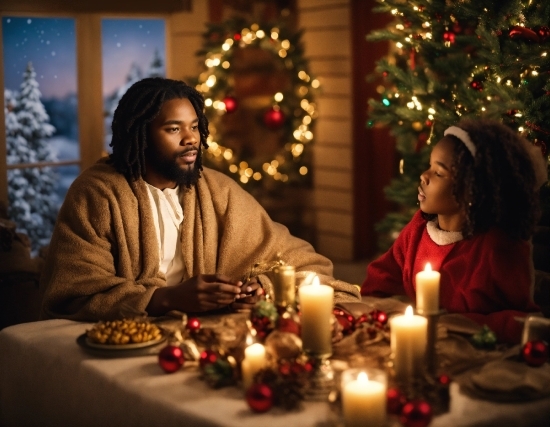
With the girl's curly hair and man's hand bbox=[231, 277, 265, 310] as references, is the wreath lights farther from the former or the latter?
the girl's curly hair

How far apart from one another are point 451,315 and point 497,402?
0.52 meters

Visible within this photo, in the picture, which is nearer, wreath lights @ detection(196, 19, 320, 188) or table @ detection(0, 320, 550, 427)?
table @ detection(0, 320, 550, 427)

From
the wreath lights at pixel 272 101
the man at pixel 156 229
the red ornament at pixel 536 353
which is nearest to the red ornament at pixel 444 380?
the red ornament at pixel 536 353

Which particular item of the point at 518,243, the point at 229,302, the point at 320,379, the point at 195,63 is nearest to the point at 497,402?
the point at 320,379

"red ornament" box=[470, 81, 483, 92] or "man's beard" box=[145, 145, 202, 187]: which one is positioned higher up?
"red ornament" box=[470, 81, 483, 92]

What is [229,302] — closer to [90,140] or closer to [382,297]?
[382,297]

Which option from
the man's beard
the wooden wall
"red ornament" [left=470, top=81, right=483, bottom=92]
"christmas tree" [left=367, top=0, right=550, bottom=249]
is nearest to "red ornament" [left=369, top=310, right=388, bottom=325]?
the man's beard

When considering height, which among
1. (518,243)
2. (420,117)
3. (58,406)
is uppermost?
(420,117)

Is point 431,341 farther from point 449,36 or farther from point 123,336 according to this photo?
point 449,36

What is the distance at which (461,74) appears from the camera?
12.8 ft

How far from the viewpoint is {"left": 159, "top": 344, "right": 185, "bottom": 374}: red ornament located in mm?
2158

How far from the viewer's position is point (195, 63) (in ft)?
20.5

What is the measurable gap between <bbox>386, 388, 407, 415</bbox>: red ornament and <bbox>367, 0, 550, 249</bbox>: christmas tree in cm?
177

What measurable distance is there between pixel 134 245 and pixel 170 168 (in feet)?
0.97
